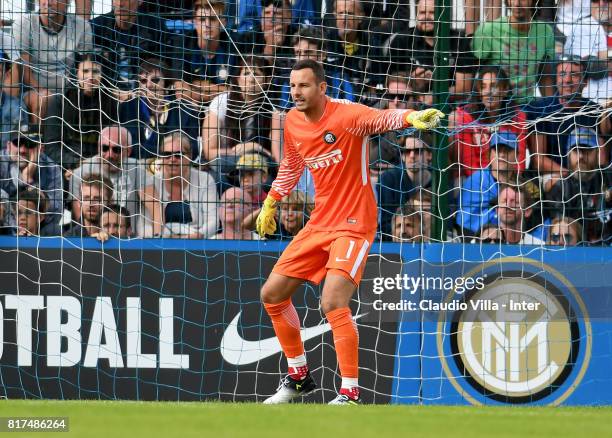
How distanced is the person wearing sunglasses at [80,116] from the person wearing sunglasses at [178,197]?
584 mm

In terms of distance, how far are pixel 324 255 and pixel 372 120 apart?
42.4 inches

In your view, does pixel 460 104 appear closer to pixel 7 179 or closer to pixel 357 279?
pixel 357 279

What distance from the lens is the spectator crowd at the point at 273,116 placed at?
1004cm

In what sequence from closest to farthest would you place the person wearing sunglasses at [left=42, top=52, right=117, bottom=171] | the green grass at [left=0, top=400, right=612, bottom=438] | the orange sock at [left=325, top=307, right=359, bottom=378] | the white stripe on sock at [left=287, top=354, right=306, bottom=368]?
1. the green grass at [left=0, top=400, right=612, bottom=438]
2. the orange sock at [left=325, top=307, right=359, bottom=378]
3. the white stripe on sock at [left=287, top=354, right=306, bottom=368]
4. the person wearing sunglasses at [left=42, top=52, right=117, bottom=171]

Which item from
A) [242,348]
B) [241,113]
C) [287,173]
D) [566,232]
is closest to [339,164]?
[287,173]

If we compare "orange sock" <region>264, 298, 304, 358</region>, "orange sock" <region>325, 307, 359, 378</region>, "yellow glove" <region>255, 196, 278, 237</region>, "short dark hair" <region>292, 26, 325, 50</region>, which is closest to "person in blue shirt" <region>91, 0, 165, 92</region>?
"short dark hair" <region>292, 26, 325, 50</region>

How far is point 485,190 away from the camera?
33.0 feet

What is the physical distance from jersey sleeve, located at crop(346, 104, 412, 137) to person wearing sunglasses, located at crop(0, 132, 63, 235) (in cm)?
292

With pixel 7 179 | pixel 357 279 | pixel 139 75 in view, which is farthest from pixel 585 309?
pixel 7 179

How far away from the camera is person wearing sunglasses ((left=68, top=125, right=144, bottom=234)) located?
1002 cm

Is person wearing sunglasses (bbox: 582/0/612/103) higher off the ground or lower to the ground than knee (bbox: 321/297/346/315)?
higher

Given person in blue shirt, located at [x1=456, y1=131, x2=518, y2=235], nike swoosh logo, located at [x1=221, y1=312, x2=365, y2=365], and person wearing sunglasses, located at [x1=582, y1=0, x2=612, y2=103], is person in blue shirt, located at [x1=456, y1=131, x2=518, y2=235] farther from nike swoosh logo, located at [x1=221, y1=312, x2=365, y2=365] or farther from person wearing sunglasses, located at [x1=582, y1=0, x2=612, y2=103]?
nike swoosh logo, located at [x1=221, y1=312, x2=365, y2=365]

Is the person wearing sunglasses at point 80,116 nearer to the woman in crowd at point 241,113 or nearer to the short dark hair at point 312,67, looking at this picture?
the woman in crowd at point 241,113

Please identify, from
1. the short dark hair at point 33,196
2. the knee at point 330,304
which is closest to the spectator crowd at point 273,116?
the short dark hair at point 33,196
